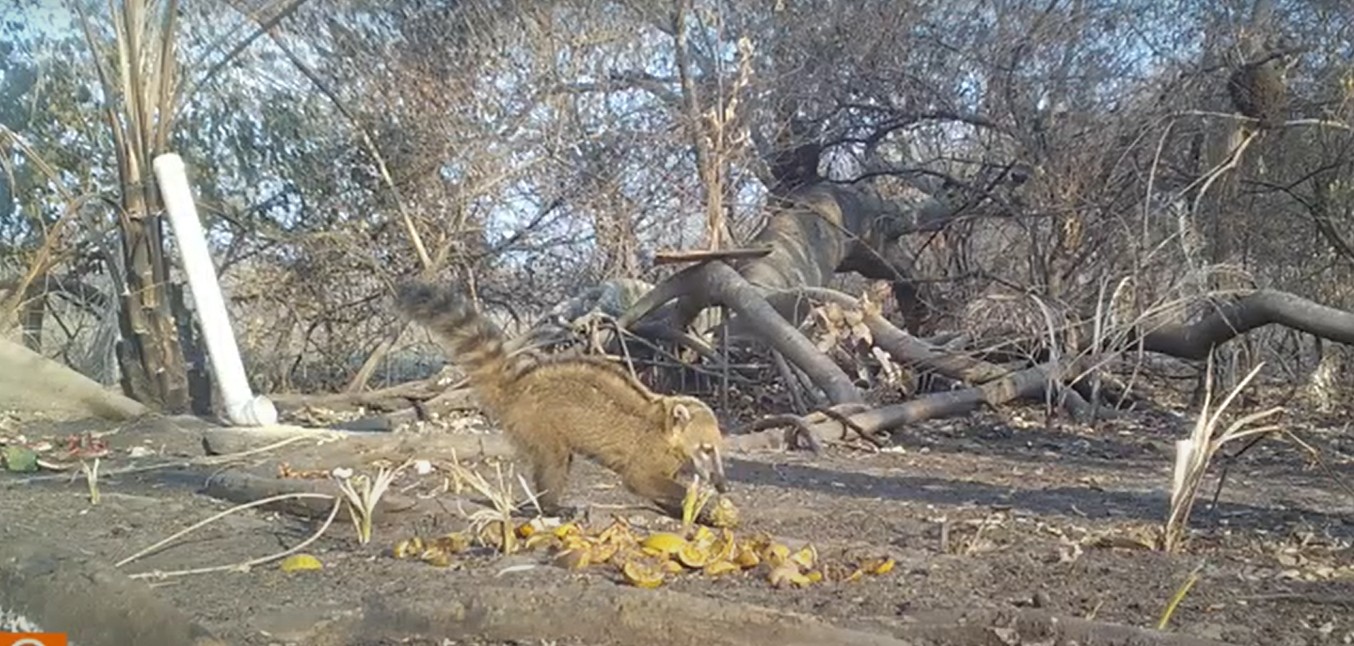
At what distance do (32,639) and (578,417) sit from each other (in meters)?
2.93

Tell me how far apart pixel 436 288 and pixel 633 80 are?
7.70 meters

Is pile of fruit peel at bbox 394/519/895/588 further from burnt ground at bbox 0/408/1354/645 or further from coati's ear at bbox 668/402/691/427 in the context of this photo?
coati's ear at bbox 668/402/691/427

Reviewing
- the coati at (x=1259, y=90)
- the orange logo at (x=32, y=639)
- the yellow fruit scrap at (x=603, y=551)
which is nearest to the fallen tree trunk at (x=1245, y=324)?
the coati at (x=1259, y=90)

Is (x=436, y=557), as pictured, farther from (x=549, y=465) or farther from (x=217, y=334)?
(x=217, y=334)

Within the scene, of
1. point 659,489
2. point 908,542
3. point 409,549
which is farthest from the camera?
point 659,489

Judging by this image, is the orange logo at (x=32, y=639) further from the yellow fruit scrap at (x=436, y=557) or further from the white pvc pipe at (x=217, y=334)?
the white pvc pipe at (x=217, y=334)

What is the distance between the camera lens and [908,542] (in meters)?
5.42

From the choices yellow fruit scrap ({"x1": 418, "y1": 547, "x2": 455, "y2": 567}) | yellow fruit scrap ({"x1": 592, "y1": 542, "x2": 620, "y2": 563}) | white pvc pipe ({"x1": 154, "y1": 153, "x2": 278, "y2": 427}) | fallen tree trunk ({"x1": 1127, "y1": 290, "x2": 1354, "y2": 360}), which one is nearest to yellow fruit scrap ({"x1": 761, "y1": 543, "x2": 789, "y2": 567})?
yellow fruit scrap ({"x1": 592, "y1": 542, "x2": 620, "y2": 563})

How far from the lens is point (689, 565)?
456 centimetres

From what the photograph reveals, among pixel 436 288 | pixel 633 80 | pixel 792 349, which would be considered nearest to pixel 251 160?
pixel 633 80

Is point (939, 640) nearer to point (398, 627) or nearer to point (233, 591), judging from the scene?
point (398, 627)

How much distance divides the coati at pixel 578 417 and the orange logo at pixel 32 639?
8.33ft

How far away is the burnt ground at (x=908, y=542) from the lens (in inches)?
157

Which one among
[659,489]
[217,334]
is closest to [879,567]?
[659,489]
